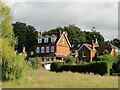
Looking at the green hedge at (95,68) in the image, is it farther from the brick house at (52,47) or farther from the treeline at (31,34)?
the treeline at (31,34)

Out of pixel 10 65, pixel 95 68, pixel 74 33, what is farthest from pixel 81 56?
pixel 10 65

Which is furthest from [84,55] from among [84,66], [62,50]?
[84,66]

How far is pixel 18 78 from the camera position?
89.0 ft

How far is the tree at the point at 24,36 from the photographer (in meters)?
89.2

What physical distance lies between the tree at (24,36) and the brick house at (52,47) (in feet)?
18.2

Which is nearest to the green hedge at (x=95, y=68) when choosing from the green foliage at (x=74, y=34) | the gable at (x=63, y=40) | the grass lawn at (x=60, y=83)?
the grass lawn at (x=60, y=83)

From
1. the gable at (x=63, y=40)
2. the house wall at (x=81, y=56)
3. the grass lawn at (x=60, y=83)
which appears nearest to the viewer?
the grass lawn at (x=60, y=83)

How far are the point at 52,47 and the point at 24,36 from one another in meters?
12.0

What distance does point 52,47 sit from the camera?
266 feet

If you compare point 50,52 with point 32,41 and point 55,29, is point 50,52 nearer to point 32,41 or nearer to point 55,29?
point 32,41

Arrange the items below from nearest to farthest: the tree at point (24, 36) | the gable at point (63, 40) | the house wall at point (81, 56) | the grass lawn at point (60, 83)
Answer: the grass lawn at point (60, 83), the gable at point (63, 40), the house wall at point (81, 56), the tree at point (24, 36)

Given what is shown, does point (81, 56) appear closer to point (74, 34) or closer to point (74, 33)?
point (74, 33)

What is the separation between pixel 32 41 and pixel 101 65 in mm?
50286

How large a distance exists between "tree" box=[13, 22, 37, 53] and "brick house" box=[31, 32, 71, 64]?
5552 millimetres
